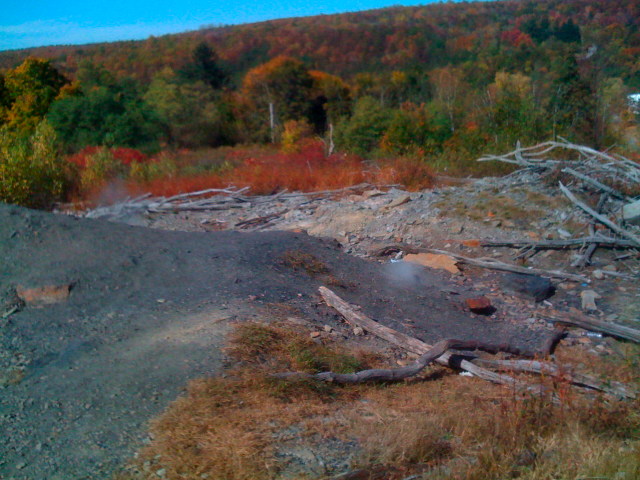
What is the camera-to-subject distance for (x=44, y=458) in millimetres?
2951

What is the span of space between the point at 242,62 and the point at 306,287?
4213 cm

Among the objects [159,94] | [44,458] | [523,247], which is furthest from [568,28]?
[44,458]

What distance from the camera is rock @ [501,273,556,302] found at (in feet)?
21.9

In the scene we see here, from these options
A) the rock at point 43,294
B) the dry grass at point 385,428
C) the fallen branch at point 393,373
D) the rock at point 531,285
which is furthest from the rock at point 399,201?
the rock at point 43,294

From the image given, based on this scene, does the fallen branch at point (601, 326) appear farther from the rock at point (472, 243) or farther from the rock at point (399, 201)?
the rock at point (399, 201)

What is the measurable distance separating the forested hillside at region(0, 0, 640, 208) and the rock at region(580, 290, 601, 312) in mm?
6245

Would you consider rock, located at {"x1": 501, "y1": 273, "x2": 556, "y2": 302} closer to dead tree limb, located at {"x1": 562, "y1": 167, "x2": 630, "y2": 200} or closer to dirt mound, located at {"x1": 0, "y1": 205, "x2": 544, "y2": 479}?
dirt mound, located at {"x1": 0, "y1": 205, "x2": 544, "y2": 479}

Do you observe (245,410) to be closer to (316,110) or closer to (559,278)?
(559,278)

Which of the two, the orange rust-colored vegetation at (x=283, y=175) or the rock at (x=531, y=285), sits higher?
the orange rust-colored vegetation at (x=283, y=175)

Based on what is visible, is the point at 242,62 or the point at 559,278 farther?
the point at 242,62

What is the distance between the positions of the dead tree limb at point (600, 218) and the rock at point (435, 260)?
6.91ft

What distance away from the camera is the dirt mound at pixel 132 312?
3250mm

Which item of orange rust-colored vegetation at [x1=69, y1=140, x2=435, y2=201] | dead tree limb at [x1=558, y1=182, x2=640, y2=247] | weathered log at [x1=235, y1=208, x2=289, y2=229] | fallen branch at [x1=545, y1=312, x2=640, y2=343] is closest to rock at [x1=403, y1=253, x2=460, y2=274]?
fallen branch at [x1=545, y1=312, x2=640, y2=343]

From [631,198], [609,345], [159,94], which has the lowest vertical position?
[609,345]
